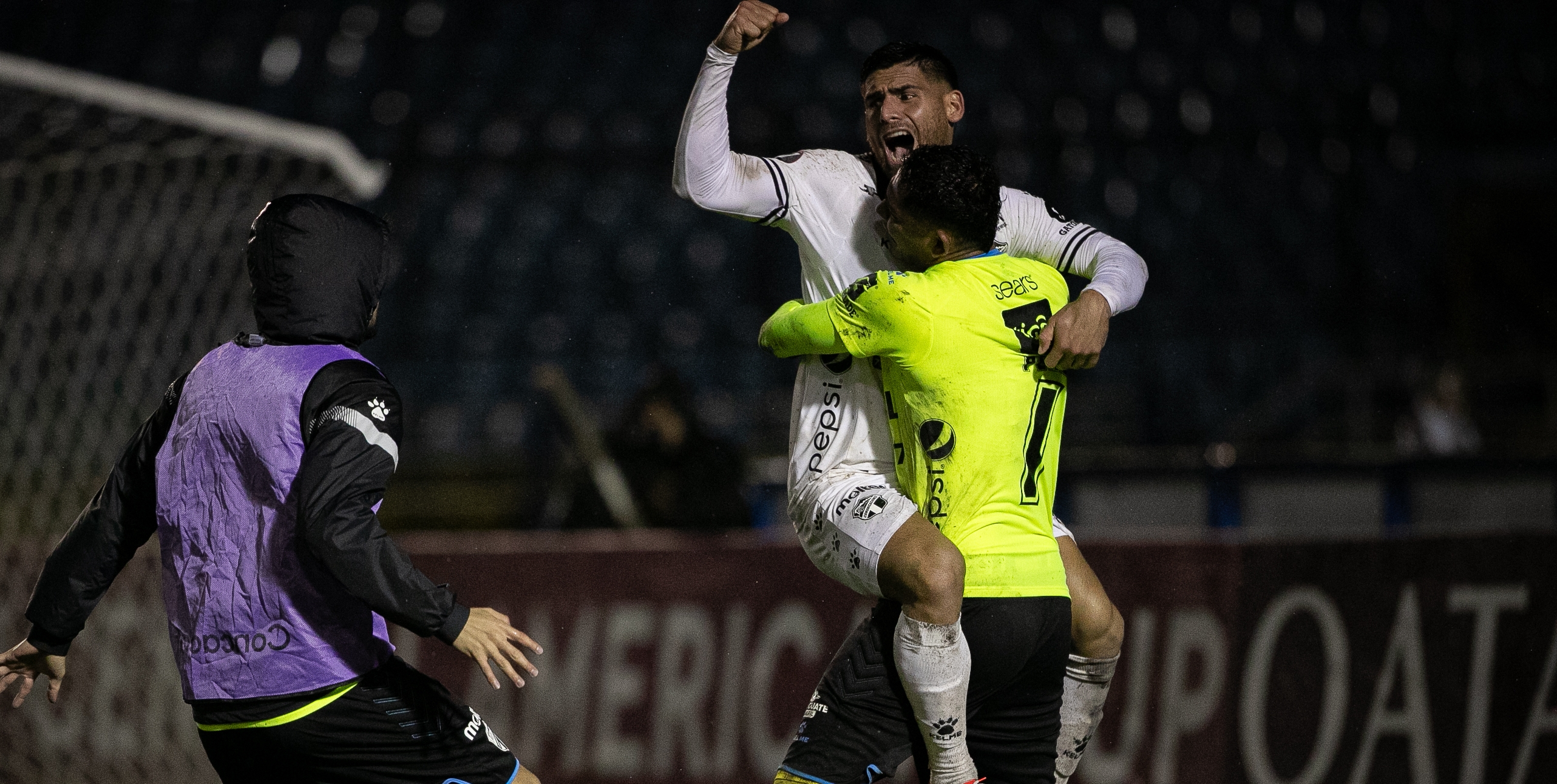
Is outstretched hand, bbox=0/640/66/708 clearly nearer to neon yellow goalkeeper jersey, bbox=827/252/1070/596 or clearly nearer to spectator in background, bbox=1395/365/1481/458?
neon yellow goalkeeper jersey, bbox=827/252/1070/596

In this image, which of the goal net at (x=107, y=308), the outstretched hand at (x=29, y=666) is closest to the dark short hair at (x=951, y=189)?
the outstretched hand at (x=29, y=666)

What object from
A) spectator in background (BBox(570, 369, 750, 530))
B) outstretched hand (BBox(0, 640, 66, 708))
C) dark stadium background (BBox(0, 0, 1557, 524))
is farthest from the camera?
dark stadium background (BBox(0, 0, 1557, 524))

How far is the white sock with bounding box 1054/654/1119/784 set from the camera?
118 inches

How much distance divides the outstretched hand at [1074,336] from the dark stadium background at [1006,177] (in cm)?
748

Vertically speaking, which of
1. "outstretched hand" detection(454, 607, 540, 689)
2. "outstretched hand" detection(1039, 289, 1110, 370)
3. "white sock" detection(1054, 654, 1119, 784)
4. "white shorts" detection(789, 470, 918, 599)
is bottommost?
"white sock" detection(1054, 654, 1119, 784)

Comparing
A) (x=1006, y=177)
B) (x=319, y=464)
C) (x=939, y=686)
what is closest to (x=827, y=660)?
(x=939, y=686)

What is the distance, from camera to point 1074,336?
8.54 ft

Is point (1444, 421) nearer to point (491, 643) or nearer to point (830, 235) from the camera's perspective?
point (830, 235)

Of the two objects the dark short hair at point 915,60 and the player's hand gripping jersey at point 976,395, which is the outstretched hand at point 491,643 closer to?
the player's hand gripping jersey at point 976,395

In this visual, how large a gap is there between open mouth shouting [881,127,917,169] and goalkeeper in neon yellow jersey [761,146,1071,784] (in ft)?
1.06

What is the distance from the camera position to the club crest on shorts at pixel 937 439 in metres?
2.65

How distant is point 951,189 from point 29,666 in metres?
1.97

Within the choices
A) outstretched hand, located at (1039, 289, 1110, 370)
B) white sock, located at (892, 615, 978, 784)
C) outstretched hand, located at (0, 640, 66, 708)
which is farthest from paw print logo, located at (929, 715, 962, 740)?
outstretched hand, located at (0, 640, 66, 708)

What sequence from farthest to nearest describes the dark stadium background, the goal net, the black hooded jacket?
the dark stadium background → the goal net → the black hooded jacket
